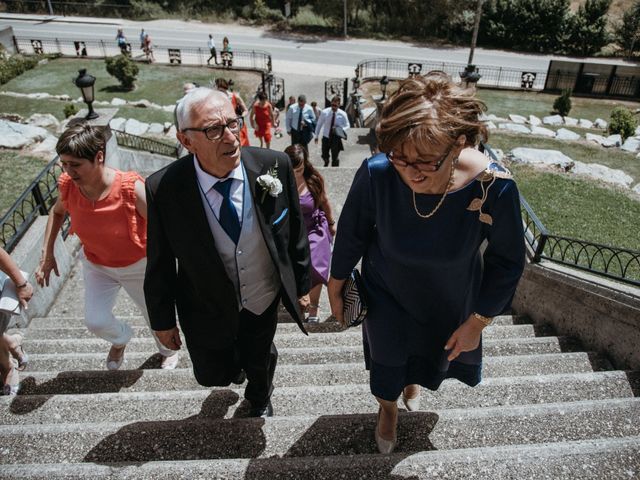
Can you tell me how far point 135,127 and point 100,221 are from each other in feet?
45.7

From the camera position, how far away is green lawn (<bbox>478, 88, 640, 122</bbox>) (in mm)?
19234

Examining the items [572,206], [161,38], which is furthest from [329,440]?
[161,38]

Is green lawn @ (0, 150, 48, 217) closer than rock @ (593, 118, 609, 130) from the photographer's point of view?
Yes

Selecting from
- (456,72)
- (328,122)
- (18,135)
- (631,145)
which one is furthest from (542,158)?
(456,72)

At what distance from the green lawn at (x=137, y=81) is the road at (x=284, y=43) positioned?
3.47 m

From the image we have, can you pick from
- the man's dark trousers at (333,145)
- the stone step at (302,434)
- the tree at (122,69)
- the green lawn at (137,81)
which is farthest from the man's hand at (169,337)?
the tree at (122,69)

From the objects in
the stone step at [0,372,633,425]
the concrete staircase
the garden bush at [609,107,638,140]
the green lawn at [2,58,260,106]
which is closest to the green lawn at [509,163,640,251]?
the concrete staircase

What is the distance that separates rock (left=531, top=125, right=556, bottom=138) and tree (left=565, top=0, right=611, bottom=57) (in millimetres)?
17692

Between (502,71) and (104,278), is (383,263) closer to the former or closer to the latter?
(104,278)

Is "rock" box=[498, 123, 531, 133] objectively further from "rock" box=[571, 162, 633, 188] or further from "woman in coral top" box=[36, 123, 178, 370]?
"woman in coral top" box=[36, 123, 178, 370]

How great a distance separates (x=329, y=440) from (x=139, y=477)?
1.13 metres

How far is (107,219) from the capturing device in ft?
12.0

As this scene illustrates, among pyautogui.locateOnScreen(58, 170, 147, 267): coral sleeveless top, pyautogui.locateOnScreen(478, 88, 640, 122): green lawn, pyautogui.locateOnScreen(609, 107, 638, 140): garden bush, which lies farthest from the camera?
pyautogui.locateOnScreen(478, 88, 640, 122): green lawn

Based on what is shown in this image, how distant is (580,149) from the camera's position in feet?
44.3
